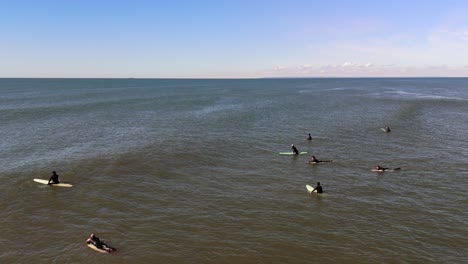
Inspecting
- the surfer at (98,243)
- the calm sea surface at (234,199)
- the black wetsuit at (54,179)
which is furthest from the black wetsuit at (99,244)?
the black wetsuit at (54,179)

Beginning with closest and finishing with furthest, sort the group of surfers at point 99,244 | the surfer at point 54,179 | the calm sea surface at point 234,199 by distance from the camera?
the group of surfers at point 99,244, the calm sea surface at point 234,199, the surfer at point 54,179

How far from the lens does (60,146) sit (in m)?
53.4

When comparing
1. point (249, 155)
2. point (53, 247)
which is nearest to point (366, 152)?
point (249, 155)

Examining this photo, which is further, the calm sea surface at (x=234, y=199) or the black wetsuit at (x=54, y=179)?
the black wetsuit at (x=54, y=179)

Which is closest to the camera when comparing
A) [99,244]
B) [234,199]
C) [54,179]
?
[99,244]

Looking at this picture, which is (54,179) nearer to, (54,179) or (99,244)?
(54,179)

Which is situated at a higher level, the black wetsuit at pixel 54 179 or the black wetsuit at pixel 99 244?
the black wetsuit at pixel 54 179

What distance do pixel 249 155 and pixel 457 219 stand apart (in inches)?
1026

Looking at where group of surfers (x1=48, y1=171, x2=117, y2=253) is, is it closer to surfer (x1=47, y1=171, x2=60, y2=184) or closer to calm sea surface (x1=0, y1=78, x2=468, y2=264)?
calm sea surface (x1=0, y1=78, x2=468, y2=264)

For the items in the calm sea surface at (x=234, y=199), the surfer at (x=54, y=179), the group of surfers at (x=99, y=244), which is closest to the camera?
the group of surfers at (x=99, y=244)

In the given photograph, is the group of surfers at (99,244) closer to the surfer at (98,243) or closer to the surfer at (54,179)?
the surfer at (98,243)

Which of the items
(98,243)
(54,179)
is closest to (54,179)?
(54,179)

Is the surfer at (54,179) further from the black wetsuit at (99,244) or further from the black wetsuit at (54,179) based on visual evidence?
the black wetsuit at (99,244)

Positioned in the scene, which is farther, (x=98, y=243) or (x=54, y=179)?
(x=54, y=179)
